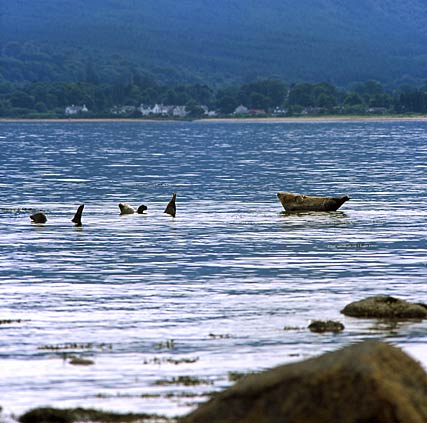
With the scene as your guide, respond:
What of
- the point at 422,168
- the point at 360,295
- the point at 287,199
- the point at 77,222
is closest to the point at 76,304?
the point at 360,295

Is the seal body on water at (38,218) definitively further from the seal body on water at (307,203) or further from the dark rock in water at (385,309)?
the dark rock in water at (385,309)

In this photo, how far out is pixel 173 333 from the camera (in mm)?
30906

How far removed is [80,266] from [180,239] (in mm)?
9763

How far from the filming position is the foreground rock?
56.4ft

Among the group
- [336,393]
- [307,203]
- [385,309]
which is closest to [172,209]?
[307,203]

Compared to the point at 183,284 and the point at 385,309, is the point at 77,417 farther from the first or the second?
the point at 183,284

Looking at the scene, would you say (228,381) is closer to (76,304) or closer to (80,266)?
(76,304)

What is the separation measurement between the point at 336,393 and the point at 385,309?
15.4 metres

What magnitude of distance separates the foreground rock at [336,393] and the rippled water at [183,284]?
4673mm

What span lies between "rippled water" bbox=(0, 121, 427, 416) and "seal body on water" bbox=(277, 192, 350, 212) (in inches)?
23.7

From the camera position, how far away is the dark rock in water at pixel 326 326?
3078 cm

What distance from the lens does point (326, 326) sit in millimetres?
30984

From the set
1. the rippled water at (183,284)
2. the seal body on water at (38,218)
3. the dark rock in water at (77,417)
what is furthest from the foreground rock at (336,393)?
the seal body on water at (38,218)

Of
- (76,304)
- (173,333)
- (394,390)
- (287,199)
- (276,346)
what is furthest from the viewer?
(287,199)
